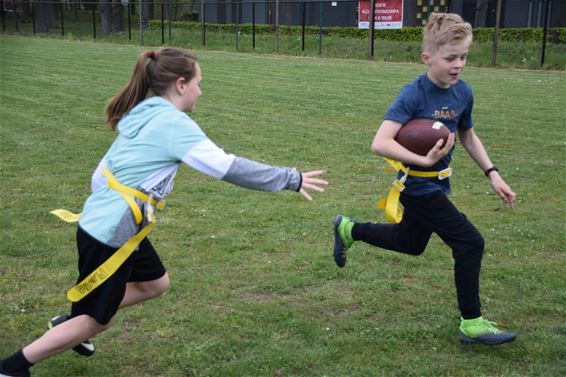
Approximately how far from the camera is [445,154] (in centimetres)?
401

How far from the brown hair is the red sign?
91.0 ft

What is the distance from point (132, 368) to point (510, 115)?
10.9m

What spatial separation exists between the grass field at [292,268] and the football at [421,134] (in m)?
1.21

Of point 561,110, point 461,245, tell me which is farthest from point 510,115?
point 461,245

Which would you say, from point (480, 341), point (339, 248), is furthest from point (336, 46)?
point (480, 341)

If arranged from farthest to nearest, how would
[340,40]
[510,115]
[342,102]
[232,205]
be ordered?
[340,40], [342,102], [510,115], [232,205]

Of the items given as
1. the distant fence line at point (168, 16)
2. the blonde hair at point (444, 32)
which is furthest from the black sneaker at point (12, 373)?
the distant fence line at point (168, 16)

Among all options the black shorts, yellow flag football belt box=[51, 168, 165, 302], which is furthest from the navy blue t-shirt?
the black shorts

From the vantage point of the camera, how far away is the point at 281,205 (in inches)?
298

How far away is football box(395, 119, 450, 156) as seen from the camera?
13.5ft

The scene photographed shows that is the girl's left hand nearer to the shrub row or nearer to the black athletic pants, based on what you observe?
the black athletic pants

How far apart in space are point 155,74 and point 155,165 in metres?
0.48

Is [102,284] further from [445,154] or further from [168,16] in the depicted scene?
[168,16]

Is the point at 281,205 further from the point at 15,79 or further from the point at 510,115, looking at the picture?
the point at 15,79
